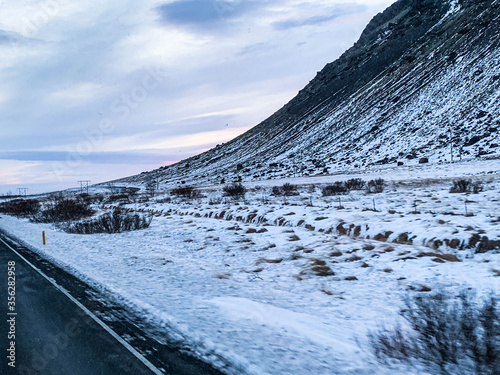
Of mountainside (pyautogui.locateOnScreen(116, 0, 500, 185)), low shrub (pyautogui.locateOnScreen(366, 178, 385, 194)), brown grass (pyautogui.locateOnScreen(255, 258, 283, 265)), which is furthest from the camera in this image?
mountainside (pyautogui.locateOnScreen(116, 0, 500, 185))

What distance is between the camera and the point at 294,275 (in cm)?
846

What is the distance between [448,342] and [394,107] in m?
90.5

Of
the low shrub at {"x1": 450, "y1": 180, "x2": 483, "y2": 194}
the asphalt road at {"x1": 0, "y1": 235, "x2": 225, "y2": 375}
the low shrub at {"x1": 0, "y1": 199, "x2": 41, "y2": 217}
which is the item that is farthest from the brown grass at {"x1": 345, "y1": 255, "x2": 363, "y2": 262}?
the low shrub at {"x1": 0, "y1": 199, "x2": 41, "y2": 217}

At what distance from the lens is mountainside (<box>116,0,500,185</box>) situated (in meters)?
62.1

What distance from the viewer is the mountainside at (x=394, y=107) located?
204 feet

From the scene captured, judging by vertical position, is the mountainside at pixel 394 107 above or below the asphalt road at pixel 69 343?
above

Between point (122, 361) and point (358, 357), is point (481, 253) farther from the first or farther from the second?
point (122, 361)

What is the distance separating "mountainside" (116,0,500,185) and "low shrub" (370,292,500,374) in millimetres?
45522

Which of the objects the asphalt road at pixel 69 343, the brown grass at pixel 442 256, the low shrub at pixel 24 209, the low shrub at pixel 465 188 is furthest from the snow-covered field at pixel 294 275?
the low shrub at pixel 24 209

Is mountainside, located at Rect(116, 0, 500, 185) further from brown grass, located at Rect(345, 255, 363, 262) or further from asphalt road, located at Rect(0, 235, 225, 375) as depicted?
asphalt road, located at Rect(0, 235, 225, 375)

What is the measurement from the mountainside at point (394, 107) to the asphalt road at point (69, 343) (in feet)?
156

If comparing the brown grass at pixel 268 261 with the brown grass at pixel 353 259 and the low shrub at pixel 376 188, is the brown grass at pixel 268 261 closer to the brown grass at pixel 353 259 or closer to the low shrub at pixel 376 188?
the brown grass at pixel 353 259

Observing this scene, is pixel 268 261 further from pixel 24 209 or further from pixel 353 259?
pixel 24 209

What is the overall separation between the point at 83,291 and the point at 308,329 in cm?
493
